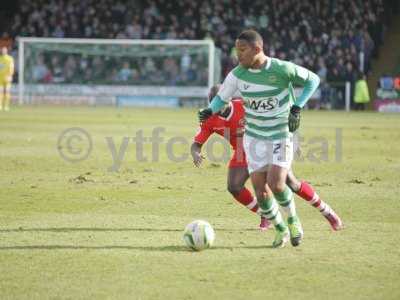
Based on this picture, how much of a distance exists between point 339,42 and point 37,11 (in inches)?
620

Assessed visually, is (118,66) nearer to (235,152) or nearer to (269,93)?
(235,152)

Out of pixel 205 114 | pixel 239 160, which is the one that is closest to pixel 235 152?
pixel 239 160

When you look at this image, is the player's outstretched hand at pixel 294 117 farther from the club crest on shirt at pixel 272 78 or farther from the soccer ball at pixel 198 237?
the soccer ball at pixel 198 237

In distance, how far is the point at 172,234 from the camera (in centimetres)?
866

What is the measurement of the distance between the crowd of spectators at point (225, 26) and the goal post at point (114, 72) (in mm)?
97

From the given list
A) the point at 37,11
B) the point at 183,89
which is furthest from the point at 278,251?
the point at 37,11

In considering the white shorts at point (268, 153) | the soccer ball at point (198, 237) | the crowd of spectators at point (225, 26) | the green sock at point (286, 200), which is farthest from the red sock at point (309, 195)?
the crowd of spectators at point (225, 26)

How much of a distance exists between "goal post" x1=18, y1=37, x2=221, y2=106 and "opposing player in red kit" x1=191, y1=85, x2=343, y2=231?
2580 centimetres

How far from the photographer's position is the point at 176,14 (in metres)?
40.4

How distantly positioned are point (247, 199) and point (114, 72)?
26.9 meters

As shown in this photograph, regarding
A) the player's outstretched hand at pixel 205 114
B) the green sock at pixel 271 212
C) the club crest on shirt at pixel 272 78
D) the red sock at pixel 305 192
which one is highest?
the club crest on shirt at pixel 272 78

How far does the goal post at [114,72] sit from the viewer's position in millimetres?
35188

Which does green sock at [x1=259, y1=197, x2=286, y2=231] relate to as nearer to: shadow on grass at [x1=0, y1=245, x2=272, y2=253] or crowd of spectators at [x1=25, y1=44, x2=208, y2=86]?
shadow on grass at [x1=0, y1=245, x2=272, y2=253]

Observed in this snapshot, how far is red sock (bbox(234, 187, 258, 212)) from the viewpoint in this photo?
29.5 feet
